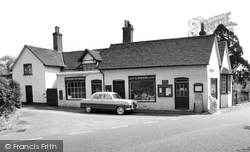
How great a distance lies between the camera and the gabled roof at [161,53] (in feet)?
56.3

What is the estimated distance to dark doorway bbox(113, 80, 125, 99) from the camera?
62.7ft

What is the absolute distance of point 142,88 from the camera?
60.8 ft

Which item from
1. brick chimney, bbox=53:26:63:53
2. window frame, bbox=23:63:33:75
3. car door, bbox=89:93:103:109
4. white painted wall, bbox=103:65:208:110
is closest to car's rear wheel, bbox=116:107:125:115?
car door, bbox=89:93:103:109

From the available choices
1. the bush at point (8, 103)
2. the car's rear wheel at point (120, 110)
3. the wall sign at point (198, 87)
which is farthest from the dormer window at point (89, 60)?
the bush at point (8, 103)

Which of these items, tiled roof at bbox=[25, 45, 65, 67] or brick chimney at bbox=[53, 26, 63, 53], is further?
brick chimney at bbox=[53, 26, 63, 53]

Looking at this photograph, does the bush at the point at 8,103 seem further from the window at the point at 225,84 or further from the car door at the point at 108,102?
the window at the point at 225,84

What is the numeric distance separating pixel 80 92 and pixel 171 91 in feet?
29.1

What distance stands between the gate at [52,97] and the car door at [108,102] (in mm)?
7997

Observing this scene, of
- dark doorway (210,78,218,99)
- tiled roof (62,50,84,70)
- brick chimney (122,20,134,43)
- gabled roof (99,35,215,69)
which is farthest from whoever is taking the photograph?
tiled roof (62,50,84,70)

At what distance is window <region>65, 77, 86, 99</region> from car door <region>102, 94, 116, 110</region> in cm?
485

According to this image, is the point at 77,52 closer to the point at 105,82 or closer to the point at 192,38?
the point at 105,82

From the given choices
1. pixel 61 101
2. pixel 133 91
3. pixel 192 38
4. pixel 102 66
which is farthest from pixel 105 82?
pixel 192 38

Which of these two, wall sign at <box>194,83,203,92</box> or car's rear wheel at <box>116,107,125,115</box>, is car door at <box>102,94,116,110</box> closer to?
car's rear wheel at <box>116,107,125,115</box>

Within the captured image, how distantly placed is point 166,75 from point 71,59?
44.8 ft
